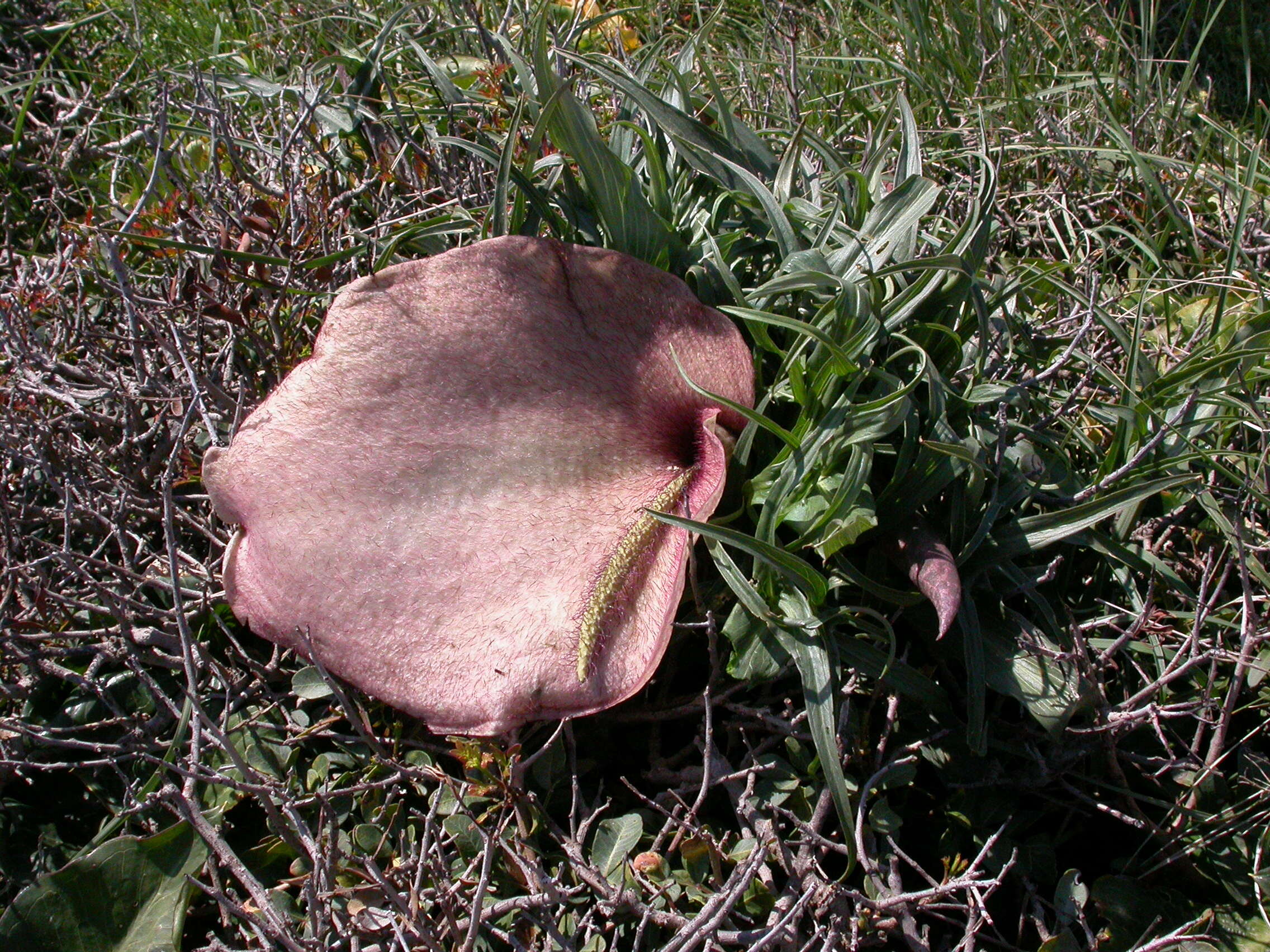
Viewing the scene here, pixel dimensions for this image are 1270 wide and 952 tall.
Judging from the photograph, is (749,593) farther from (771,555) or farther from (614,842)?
(614,842)

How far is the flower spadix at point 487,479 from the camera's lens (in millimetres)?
970

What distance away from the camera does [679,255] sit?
1290mm

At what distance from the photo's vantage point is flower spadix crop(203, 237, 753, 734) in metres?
0.97

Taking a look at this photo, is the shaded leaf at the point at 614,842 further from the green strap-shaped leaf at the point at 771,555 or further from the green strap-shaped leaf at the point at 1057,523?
the green strap-shaped leaf at the point at 1057,523

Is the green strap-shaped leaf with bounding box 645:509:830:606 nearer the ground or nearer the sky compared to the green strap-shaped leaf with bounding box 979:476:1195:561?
nearer the sky

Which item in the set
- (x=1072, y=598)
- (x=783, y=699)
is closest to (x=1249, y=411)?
(x=1072, y=598)

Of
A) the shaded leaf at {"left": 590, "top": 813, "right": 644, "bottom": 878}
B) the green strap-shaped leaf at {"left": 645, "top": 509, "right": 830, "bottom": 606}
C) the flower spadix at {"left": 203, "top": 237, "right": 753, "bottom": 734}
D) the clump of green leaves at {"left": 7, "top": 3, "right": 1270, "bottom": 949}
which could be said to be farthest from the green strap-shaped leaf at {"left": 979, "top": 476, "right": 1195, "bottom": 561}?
the shaded leaf at {"left": 590, "top": 813, "right": 644, "bottom": 878}

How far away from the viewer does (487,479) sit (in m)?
1.07

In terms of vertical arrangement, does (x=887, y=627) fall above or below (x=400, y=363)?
below

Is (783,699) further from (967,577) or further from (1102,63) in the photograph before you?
(1102,63)

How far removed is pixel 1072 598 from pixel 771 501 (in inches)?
18.5

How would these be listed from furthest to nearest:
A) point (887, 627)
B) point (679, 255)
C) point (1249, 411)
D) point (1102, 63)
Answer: point (1102, 63) < point (679, 255) < point (1249, 411) < point (887, 627)

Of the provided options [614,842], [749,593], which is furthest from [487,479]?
[614,842]

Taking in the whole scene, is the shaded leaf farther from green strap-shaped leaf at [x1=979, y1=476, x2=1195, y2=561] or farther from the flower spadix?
green strap-shaped leaf at [x1=979, y1=476, x2=1195, y2=561]
